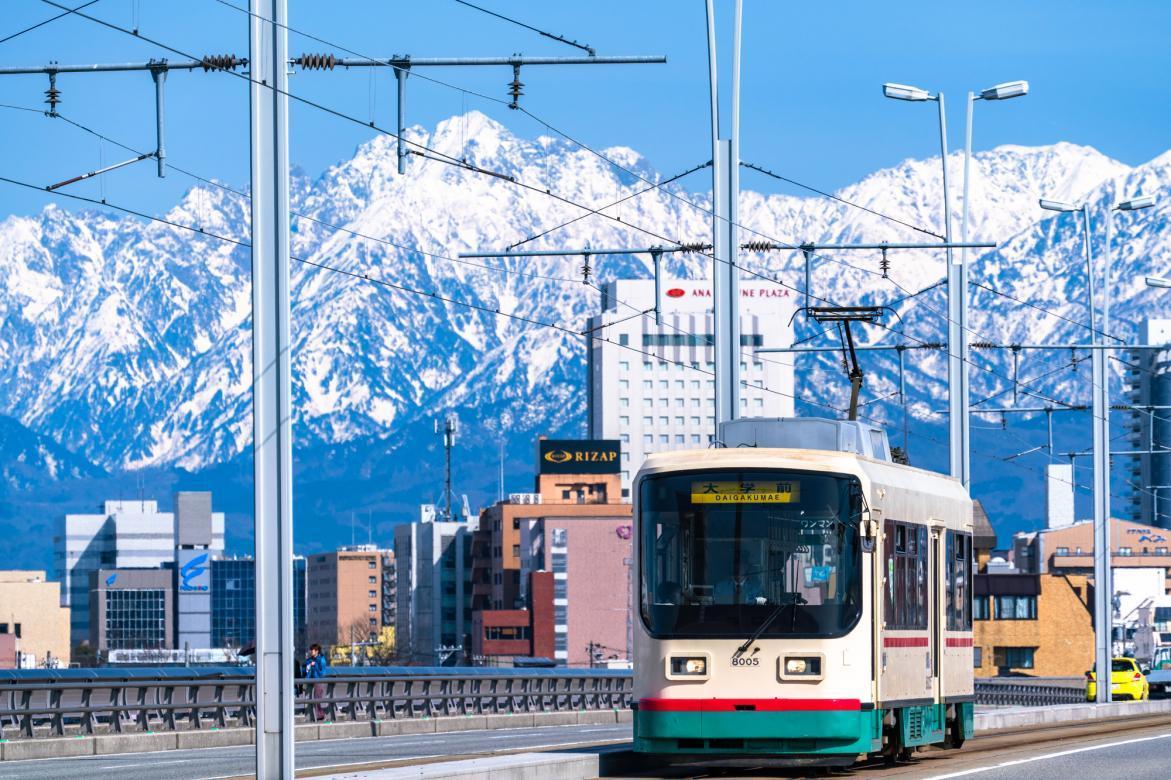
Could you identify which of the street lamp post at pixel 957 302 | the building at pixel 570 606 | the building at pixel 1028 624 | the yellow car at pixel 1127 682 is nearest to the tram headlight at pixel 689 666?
the street lamp post at pixel 957 302

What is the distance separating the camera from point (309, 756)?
34438 mm

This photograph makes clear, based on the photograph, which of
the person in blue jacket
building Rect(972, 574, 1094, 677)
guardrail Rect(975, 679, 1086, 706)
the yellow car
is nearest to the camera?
the person in blue jacket

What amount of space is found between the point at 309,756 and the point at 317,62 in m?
11.5

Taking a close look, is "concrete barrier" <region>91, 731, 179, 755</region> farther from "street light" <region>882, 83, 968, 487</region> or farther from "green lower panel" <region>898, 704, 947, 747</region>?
"street light" <region>882, 83, 968, 487</region>

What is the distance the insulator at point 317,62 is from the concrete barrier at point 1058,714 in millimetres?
16657

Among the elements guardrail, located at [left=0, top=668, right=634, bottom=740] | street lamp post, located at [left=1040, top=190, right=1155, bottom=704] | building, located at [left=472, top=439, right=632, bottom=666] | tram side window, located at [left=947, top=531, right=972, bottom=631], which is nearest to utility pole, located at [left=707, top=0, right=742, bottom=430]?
tram side window, located at [left=947, top=531, right=972, bottom=631]

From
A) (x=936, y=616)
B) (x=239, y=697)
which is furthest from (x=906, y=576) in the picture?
(x=239, y=697)

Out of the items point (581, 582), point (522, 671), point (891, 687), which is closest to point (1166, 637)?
point (581, 582)

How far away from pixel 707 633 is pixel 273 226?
23.3ft

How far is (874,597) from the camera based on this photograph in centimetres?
2552

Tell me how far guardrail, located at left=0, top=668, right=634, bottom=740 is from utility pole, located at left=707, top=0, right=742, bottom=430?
10111 millimetres

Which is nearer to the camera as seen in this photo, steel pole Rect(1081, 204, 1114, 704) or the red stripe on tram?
the red stripe on tram

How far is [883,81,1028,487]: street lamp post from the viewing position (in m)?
51.1

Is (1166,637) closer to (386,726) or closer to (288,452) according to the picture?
(386,726)
